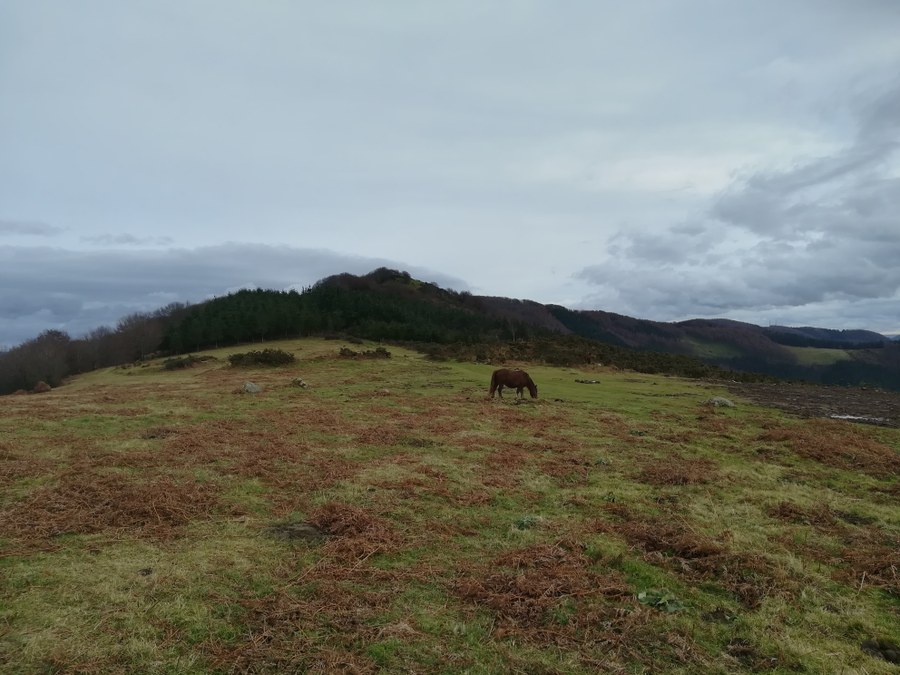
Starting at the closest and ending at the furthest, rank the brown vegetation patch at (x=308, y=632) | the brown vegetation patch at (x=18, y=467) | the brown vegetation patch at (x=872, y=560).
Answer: the brown vegetation patch at (x=308, y=632) < the brown vegetation patch at (x=872, y=560) < the brown vegetation patch at (x=18, y=467)

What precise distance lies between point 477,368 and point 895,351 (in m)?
168

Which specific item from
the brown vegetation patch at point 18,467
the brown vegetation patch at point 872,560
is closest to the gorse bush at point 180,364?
the brown vegetation patch at point 18,467

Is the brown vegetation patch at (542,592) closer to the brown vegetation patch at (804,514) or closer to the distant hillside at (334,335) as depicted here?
the brown vegetation patch at (804,514)

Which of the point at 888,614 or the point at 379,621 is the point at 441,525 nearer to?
the point at 379,621

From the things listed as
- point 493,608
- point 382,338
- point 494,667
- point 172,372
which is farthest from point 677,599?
point 382,338

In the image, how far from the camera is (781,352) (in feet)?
563

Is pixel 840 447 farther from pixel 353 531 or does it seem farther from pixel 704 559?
pixel 353 531

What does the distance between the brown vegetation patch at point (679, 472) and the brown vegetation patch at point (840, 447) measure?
13.1ft

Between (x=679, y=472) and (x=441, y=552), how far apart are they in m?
7.86

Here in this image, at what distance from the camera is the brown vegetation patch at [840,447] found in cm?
1444

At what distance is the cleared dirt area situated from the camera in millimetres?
24781

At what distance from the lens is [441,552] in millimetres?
8109

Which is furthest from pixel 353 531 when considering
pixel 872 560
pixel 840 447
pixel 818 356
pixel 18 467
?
pixel 818 356

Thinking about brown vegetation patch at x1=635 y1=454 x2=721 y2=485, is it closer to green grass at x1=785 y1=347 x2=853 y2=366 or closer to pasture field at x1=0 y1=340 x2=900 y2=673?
pasture field at x1=0 y1=340 x2=900 y2=673
